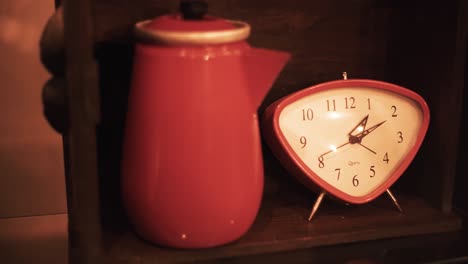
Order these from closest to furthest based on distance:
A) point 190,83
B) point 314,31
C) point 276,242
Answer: point 190,83 → point 276,242 → point 314,31

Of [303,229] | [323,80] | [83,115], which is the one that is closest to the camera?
[83,115]

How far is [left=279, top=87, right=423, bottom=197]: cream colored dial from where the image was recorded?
0.83 m

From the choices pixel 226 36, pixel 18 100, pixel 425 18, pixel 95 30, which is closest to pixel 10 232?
pixel 18 100

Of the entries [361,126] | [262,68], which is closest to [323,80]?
[361,126]

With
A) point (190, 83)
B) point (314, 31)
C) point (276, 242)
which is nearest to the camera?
point (190, 83)

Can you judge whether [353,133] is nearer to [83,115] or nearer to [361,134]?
[361,134]

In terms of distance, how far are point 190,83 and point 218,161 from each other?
94mm

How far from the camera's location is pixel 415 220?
0.85 m

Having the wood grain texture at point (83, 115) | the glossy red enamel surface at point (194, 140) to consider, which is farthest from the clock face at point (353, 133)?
the wood grain texture at point (83, 115)

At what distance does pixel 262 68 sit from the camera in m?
0.72

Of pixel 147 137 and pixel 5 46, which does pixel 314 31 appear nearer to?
pixel 147 137

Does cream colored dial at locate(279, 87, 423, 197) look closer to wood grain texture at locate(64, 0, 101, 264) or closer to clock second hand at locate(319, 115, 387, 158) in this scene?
clock second hand at locate(319, 115, 387, 158)

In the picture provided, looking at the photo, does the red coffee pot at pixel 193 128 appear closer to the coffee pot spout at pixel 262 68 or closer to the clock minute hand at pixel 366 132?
the coffee pot spout at pixel 262 68

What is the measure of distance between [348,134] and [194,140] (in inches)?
10.5
